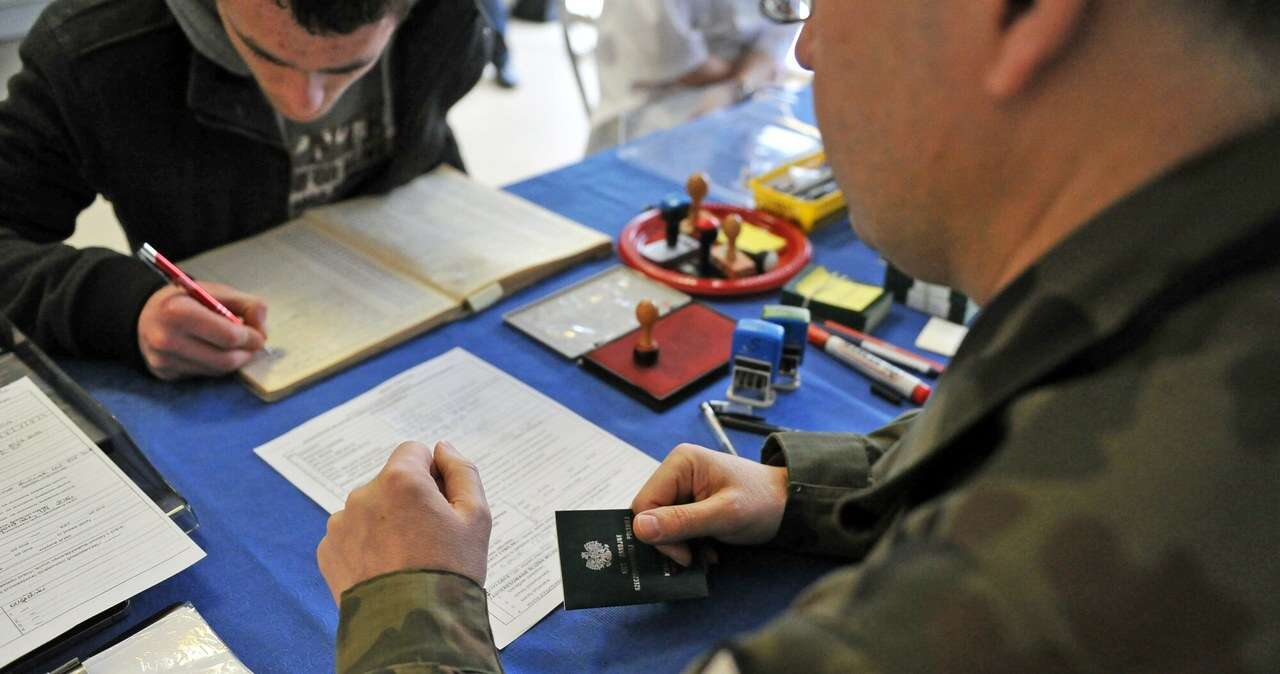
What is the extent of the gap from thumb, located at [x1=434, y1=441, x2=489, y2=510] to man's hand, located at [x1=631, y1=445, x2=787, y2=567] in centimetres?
13

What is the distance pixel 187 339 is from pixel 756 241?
0.73m

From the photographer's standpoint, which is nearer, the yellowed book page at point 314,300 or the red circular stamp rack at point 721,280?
the yellowed book page at point 314,300

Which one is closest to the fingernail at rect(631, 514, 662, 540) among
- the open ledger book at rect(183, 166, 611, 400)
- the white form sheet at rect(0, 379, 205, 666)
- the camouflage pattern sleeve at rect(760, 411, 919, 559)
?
the camouflage pattern sleeve at rect(760, 411, 919, 559)

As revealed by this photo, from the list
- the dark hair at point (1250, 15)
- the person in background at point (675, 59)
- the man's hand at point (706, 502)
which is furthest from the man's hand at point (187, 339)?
the person in background at point (675, 59)

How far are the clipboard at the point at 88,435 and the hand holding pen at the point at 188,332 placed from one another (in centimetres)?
9

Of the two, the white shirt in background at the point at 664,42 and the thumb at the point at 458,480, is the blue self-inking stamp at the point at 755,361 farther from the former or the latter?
the white shirt in background at the point at 664,42

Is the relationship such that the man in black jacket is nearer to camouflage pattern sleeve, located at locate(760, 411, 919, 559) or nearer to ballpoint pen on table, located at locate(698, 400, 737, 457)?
ballpoint pen on table, located at locate(698, 400, 737, 457)

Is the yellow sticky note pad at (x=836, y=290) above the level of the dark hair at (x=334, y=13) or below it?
below

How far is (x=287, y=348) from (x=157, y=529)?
318 mm

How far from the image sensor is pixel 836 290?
3.67 ft

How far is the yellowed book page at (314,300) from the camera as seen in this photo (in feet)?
3.23

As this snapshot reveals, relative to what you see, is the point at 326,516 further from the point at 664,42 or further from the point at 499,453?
the point at 664,42

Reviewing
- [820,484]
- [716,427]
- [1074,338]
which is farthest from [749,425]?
[1074,338]

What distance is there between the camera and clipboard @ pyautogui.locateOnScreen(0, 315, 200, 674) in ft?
2.12
